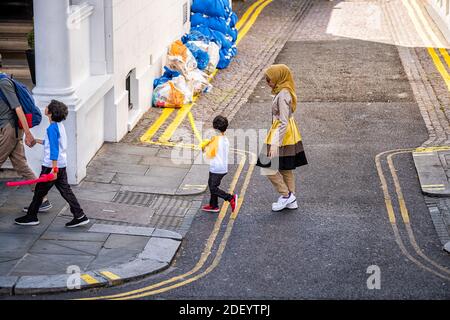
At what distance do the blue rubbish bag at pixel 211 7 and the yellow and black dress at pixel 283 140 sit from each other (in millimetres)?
8728

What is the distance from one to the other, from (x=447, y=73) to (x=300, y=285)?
1085 cm

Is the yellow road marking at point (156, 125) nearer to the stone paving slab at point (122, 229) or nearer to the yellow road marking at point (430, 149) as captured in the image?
the stone paving slab at point (122, 229)

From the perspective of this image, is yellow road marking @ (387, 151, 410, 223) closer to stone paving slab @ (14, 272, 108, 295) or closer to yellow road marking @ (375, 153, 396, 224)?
yellow road marking @ (375, 153, 396, 224)

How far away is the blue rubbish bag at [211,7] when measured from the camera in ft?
65.2

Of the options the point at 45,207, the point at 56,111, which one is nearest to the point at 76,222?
the point at 45,207

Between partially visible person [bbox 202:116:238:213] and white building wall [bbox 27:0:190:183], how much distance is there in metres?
2.07

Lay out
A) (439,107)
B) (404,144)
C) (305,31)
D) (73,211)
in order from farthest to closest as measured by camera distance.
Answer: (305,31) < (439,107) < (404,144) < (73,211)

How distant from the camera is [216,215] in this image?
464 inches

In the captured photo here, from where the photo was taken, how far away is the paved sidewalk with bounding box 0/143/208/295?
973cm

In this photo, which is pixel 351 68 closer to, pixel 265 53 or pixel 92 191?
pixel 265 53

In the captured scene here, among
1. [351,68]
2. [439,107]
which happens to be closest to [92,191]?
[439,107]

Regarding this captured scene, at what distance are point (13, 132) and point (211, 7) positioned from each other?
9349 mm

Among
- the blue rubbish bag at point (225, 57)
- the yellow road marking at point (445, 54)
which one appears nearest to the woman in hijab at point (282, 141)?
the blue rubbish bag at point (225, 57)

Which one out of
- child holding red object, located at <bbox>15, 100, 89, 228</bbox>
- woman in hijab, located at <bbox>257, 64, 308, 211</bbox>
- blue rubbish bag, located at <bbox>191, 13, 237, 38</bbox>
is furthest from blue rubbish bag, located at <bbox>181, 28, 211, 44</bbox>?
child holding red object, located at <bbox>15, 100, 89, 228</bbox>
